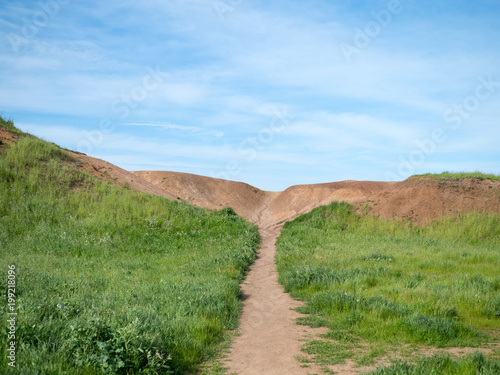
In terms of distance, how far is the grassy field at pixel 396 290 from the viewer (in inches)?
246

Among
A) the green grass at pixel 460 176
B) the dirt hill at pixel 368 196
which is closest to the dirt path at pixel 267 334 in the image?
the dirt hill at pixel 368 196

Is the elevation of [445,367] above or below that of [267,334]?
above

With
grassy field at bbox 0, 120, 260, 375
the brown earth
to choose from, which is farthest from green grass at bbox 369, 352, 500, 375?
grassy field at bbox 0, 120, 260, 375

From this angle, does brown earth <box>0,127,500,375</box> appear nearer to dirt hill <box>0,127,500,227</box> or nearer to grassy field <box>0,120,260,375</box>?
dirt hill <box>0,127,500,227</box>

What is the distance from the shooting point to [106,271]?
10.7 m

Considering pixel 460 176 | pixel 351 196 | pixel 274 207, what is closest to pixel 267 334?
pixel 460 176

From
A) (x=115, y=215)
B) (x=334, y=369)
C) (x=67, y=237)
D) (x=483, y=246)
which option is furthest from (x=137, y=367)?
(x=483, y=246)

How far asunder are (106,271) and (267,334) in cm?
582

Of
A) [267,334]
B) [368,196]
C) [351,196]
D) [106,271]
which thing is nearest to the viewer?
[267,334]

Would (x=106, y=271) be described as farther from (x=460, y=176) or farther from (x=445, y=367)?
(x=460, y=176)

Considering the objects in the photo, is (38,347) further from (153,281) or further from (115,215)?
(115,215)

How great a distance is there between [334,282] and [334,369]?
14.6 feet

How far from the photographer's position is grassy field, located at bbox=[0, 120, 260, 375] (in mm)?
4699

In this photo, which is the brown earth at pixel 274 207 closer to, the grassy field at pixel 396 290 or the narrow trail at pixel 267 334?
the narrow trail at pixel 267 334
